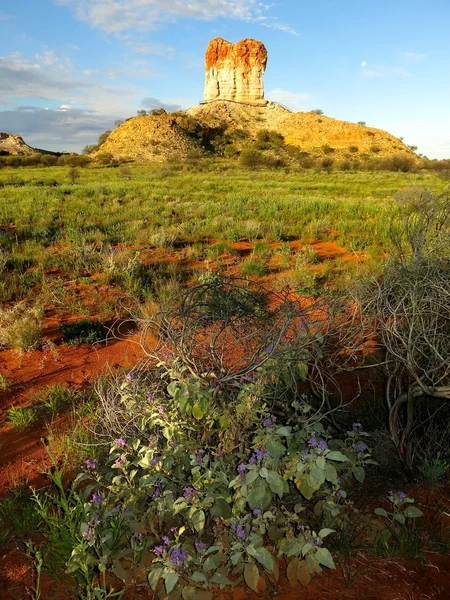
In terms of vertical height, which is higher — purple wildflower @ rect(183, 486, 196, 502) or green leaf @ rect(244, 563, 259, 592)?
purple wildflower @ rect(183, 486, 196, 502)

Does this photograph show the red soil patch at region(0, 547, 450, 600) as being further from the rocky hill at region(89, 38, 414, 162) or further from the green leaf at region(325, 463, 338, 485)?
the rocky hill at region(89, 38, 414, 162)

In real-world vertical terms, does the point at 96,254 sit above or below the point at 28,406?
above

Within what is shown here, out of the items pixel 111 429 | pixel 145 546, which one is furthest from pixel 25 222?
pixel 145 546

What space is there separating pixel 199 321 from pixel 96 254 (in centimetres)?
669

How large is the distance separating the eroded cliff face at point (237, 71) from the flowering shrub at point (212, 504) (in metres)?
108

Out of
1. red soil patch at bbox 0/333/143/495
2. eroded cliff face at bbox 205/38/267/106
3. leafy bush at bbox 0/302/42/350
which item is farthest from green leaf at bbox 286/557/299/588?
eroded cliff face at bbox 205/38/267/106

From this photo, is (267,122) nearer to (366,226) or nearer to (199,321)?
(366,226)

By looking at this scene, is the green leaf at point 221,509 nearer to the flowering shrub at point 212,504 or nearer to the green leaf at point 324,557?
the flowering shrub at point 212,504

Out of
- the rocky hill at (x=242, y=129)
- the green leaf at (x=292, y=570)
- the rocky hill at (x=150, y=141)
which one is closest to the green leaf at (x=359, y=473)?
the green leaf at (x=292, y=570)

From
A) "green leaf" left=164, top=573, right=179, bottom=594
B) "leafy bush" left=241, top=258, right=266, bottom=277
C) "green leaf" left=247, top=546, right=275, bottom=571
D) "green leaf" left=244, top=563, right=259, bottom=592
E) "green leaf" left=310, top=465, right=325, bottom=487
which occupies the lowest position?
"green leaf" left=244, top=563, right=259, bottom=592

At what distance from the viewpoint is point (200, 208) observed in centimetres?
1534

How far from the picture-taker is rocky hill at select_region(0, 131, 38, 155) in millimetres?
79869

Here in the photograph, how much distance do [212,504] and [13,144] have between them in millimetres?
95085

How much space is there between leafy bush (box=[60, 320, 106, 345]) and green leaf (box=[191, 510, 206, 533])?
3735mm
